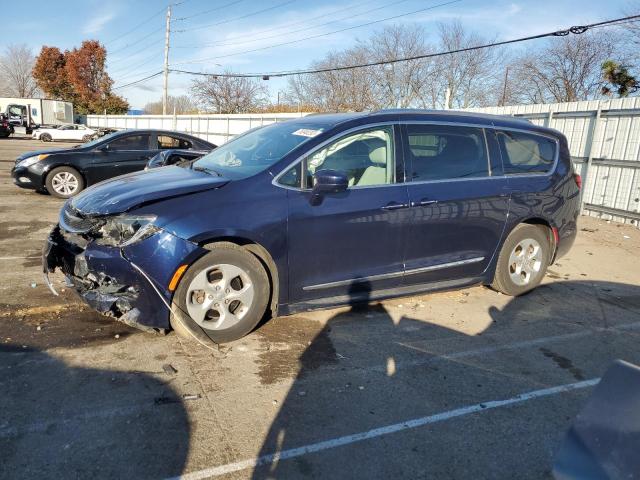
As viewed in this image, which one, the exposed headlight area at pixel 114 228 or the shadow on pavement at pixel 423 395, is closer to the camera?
the shadow on pavement at pixel 423 395

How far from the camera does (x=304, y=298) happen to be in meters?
4.10

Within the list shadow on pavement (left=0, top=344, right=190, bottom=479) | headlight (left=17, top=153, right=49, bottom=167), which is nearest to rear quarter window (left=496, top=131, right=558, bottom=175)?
shadow on pavement (left=0, top=344, right=190, bottom=479)

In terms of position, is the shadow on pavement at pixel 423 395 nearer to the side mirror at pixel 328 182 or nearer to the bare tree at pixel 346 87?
the side mirror at pixel 328 182

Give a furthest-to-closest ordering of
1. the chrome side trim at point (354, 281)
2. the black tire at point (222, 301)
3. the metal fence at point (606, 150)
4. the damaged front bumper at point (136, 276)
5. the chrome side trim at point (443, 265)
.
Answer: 1. the metal fence at point (606, 150)
2. the chrome side trim at point (443, 265)
3. the chrome side trim at point (354, 281)
4. the black tire at point (222, 301)
5. the damaged front bumper at point (136, 276)

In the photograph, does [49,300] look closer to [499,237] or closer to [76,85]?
[499,237]

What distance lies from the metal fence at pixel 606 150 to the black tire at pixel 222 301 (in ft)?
29.8

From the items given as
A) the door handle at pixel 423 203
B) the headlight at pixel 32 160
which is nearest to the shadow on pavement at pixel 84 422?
the door handle at pixel 423 203

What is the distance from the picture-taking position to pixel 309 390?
129 inches

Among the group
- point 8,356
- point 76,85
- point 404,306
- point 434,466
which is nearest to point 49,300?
point 8,356

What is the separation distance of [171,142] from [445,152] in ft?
24.7

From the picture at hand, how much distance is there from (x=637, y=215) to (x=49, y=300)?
1038 centimetres

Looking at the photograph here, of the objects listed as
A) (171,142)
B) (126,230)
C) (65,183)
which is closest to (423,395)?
(126,230)

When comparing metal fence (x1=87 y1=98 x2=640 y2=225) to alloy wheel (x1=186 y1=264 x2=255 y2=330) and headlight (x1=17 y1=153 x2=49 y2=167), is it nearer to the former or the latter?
alloy wheel (x1=186 y1=264 x2=255 y2=330)

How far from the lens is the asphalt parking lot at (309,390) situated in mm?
2586
